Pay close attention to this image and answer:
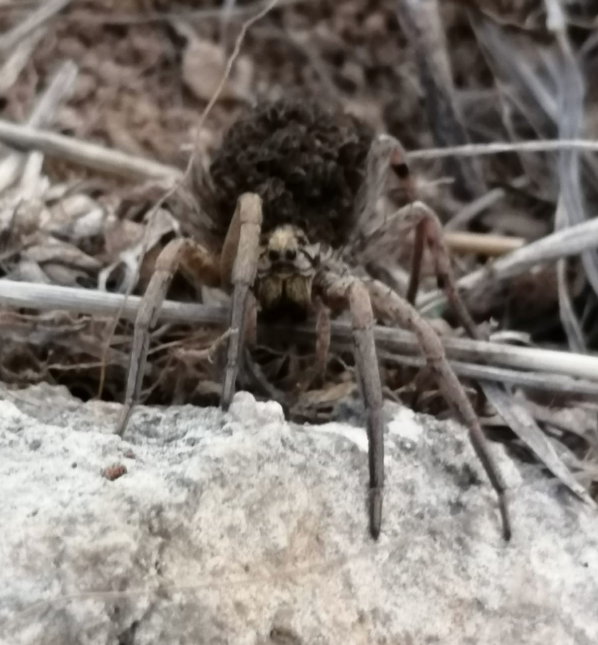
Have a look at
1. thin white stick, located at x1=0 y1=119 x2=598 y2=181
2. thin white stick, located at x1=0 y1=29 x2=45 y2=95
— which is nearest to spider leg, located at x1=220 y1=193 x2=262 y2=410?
thin white stick, located at x1=0 y1=119 x2=598 y2=181

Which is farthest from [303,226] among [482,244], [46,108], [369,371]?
[46,108]

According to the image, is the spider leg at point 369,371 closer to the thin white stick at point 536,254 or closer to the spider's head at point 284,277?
the spider's head at point 284,277

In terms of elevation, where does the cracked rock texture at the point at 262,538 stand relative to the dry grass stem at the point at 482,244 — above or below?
below

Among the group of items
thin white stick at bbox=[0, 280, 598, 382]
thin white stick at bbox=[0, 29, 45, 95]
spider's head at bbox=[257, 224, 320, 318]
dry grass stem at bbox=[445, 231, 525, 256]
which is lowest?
thin white stick at bbox=[0, 280, 598, 382]

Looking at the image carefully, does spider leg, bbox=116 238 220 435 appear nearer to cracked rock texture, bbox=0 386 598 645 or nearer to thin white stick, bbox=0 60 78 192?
cracked rock texture, bbox=0 386 598 645

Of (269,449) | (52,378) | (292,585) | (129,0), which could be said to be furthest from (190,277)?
(129,0)

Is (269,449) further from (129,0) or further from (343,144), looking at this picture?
(129,0)

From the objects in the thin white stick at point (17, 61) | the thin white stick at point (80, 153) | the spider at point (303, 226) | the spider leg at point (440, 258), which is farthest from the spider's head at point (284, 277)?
the thin white stick at point (17, 61)
